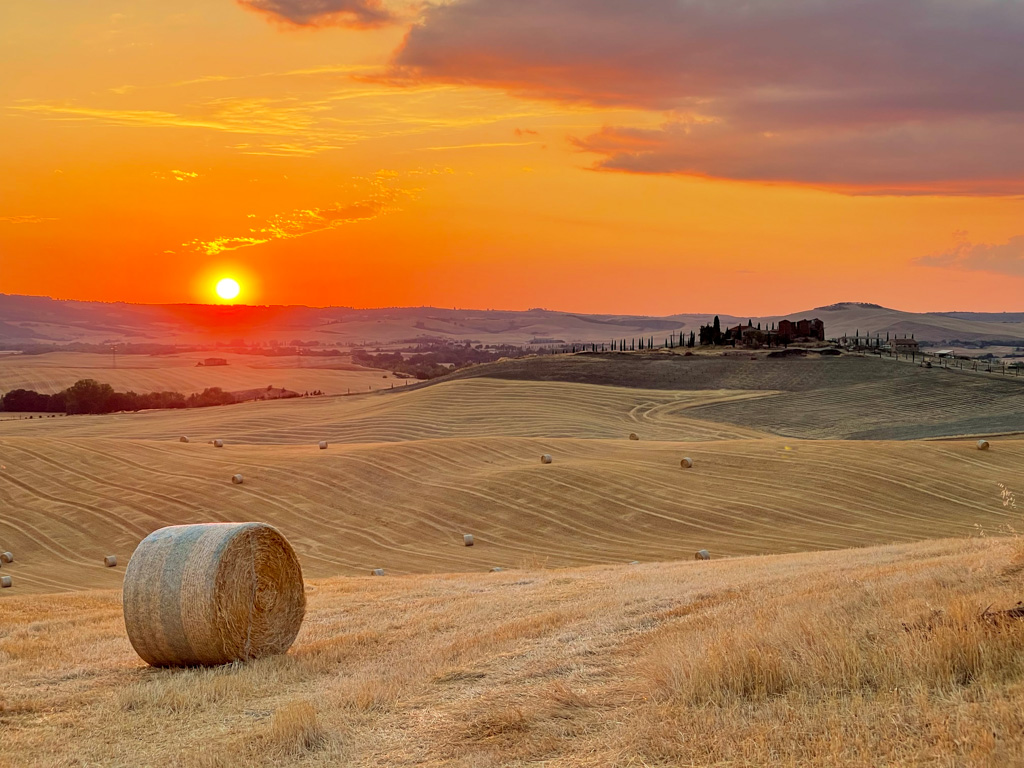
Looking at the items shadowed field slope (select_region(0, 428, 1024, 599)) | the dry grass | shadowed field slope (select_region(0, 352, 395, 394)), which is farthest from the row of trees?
the dry grass

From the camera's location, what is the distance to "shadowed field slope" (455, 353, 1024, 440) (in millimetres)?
58406

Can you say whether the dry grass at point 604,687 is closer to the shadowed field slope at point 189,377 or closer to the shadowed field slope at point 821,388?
the shadowed field slope at point 821,388

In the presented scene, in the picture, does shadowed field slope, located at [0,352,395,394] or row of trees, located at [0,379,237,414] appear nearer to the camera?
row of trees, located at [0,379,237,414]

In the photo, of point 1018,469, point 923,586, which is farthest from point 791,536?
point 923,586

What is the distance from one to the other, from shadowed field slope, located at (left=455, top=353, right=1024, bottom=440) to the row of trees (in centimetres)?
2814

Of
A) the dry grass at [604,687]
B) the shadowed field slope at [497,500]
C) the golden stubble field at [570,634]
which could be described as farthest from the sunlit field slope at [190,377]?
the dry grass at [604,687]

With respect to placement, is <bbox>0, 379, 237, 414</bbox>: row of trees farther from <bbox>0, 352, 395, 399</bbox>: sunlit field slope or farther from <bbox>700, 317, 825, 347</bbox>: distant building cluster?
<bbox>700, 317, 825, 347</bbox>: distant building cluster

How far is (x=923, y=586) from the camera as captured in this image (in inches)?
378

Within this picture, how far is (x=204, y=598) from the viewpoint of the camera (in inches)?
430

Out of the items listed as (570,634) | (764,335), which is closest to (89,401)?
(764,335)

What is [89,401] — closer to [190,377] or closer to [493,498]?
[190,377]

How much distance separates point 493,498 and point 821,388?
43.5 m

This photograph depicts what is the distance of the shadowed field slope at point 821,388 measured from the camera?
58406 mm

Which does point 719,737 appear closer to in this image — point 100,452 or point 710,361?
point 100,452
